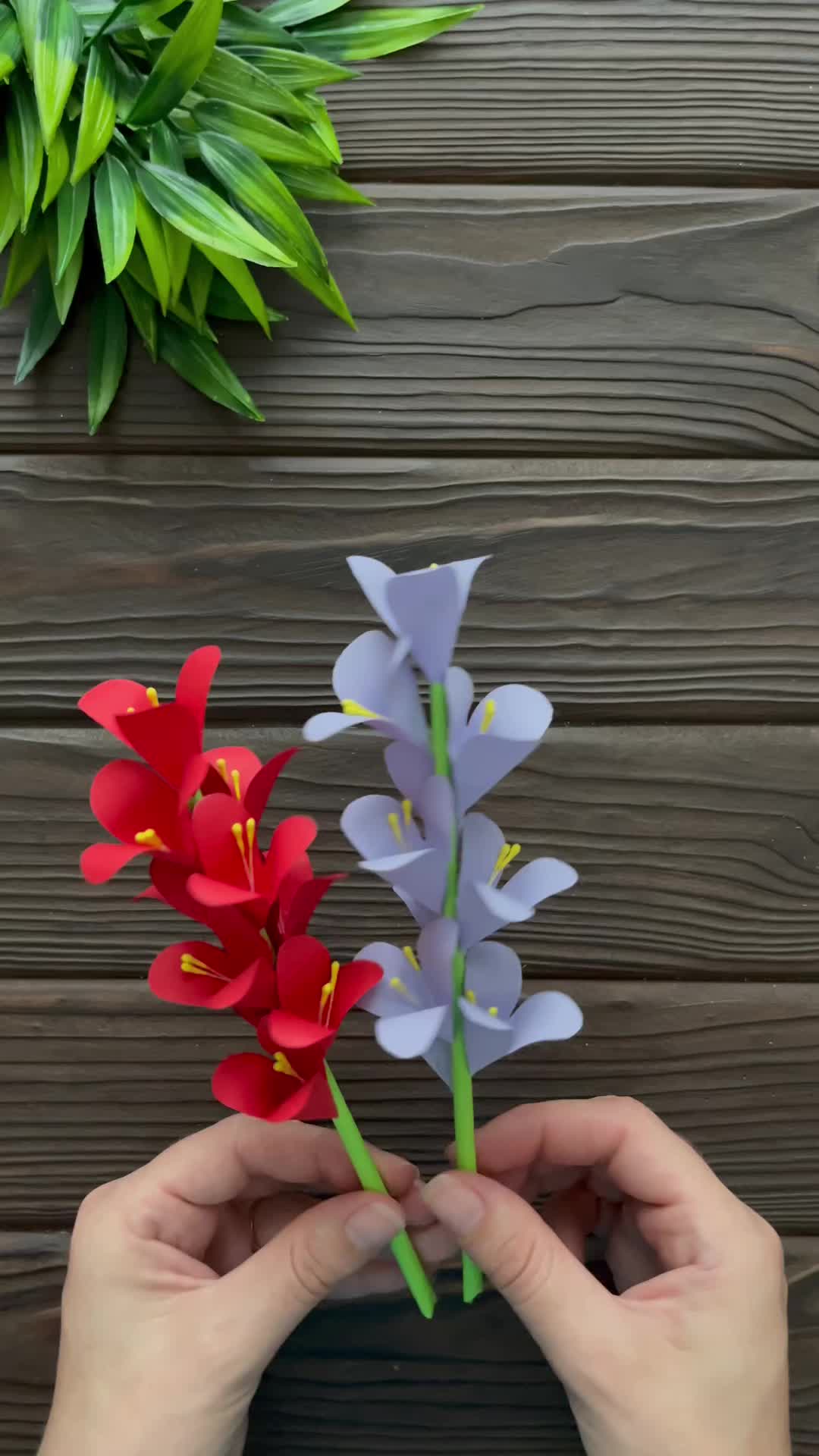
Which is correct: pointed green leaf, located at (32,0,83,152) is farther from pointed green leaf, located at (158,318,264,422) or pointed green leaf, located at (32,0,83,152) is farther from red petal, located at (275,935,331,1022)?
red petal, located at (275,935,331,1022)

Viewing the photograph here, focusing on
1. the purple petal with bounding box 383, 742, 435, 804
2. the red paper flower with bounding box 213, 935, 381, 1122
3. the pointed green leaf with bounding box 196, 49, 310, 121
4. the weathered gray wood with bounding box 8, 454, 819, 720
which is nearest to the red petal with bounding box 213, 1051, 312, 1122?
the red paper flower with bounding box 213, 935, 381, 1122

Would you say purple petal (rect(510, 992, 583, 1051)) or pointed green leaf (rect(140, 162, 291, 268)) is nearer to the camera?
purple petal (rect(510, 992, 583, 1051))

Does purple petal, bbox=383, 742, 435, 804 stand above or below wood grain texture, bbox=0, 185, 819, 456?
below

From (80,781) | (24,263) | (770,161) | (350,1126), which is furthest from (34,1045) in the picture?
(770,161)

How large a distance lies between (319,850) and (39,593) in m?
0.20

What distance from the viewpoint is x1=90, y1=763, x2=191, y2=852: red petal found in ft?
1.06

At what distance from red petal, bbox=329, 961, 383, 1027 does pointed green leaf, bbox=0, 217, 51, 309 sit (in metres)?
0.40

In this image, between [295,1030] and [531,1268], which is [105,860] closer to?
[295,1030]

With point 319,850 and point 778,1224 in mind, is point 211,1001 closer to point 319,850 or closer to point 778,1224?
point 319,850

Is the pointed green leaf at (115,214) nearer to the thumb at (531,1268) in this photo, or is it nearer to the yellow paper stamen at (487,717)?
the yellow paper stamen at (487,717)

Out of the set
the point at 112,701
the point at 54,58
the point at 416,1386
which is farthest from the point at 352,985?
the point at 54,58

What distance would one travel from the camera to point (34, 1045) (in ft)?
1.79

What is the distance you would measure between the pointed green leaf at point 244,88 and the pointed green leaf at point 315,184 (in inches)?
1.0

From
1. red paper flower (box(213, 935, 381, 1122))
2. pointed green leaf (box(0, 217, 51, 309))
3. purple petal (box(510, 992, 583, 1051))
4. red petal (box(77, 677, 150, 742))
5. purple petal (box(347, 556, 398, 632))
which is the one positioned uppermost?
pointed green leaf (box(0, 217, 51, 309))
